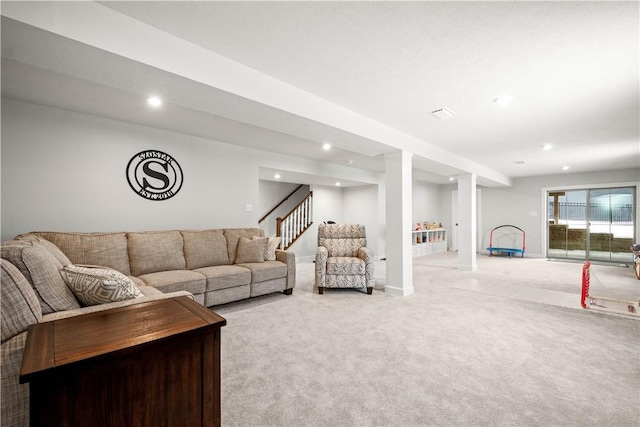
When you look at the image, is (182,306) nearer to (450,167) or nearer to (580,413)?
(580,413)

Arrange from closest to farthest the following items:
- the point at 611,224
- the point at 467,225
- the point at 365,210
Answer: the point at 467,225 < the point at 611,224 < the point at 365,210

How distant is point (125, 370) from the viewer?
1.04 metres

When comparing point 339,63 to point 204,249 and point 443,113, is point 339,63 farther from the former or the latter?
point 204,249

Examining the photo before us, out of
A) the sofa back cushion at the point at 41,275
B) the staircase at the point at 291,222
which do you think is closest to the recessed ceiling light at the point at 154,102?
the sofa back cushion at the point at 41,275

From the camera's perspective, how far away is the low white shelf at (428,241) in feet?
27.8

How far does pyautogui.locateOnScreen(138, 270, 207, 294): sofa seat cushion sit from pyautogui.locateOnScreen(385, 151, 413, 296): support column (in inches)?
99.6

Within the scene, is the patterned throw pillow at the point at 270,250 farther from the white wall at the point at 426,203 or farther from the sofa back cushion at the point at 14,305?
the white wall at the point at 426,203

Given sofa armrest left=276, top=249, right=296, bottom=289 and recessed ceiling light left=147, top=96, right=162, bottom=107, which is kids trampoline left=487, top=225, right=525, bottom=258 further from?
recessed ceiling light left=147, top=96, right=162, bottom=107

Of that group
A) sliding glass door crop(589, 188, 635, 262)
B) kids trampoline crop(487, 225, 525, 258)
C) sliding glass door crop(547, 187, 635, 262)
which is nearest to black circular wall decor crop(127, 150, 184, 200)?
kids trampoline crop(487, 225, 525, 258)

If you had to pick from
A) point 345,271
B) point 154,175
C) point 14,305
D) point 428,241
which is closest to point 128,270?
point 154,175

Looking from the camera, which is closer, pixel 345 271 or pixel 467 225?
pixel 345 271

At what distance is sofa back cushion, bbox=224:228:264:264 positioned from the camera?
13.8ft

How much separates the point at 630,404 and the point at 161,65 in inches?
142

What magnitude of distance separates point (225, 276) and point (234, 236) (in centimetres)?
92
